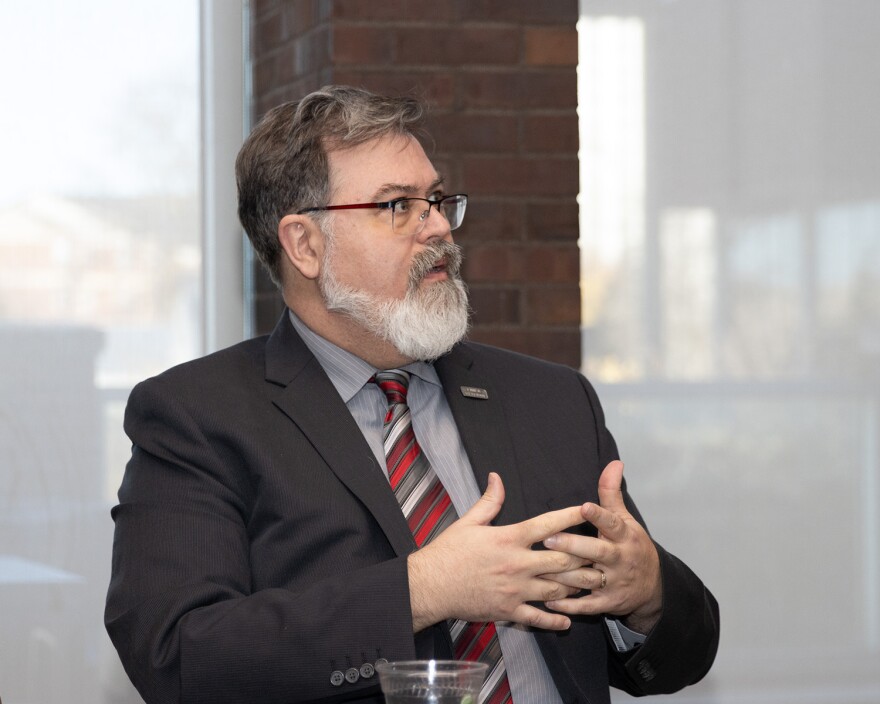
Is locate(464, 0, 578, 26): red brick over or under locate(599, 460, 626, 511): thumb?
over

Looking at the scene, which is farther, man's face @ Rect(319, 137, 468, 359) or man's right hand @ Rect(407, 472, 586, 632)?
man's face @ Rect(319, 137, 468, 359)

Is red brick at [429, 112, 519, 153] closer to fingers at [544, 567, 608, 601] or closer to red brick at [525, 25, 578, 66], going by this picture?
red brick at [525, 25, 578, 66]

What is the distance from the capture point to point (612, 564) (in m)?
1.81

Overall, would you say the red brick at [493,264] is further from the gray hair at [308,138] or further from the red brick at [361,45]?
the gray hair at [308,138]

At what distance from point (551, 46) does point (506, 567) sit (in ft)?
5.78

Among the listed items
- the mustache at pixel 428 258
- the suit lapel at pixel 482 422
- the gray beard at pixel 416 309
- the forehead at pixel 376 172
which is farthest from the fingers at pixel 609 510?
the forehead at pixel 376 172

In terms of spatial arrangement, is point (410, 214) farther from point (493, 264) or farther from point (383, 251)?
point (493, 264)

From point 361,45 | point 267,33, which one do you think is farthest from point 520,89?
point 267,33

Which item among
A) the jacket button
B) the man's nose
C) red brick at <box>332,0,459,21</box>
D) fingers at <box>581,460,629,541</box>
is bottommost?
the jacket button

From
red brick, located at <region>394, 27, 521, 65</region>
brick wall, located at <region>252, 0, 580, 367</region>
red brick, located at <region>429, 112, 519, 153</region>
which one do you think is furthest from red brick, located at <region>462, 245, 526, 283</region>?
red brick, located at <region>394, 27, 521, 65</region>

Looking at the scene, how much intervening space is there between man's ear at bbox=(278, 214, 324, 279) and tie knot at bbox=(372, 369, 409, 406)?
25 centimetres

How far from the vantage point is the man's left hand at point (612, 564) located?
1.74 m

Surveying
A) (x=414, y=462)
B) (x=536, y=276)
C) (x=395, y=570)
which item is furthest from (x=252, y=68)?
(x=395, y=570)

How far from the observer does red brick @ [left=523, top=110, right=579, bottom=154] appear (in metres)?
3.01
